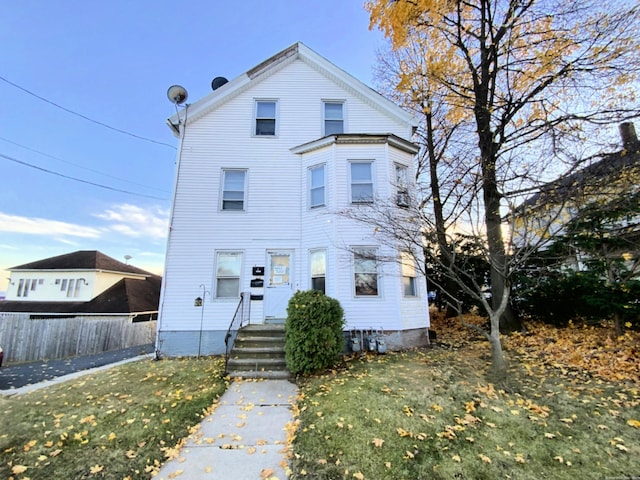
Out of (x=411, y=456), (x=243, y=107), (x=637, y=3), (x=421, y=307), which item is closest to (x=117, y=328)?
(x=243, y=107)

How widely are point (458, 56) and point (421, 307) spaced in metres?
9.52

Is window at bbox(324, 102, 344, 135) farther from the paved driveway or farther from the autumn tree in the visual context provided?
the paved driveway

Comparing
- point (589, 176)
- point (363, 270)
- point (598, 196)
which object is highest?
point (589, 176)

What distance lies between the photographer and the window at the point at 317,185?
10.1m

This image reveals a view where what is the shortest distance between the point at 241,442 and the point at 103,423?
7.76 ft

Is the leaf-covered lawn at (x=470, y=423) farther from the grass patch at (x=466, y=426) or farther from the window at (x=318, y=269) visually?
the window at (x=318, y=269)

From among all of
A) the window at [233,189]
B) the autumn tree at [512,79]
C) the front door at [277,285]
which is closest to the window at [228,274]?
the front door at [277,285]

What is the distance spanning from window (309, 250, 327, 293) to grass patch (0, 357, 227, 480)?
12.8ft

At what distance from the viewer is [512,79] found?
9883 mm

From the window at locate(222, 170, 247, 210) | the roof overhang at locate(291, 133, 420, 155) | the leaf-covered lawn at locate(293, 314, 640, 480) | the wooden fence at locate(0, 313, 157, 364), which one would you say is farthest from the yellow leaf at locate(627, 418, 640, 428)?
the wooden fence at locate(0, 313, 157, 364)

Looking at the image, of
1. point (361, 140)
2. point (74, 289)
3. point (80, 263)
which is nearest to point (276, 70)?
point (361, 140)

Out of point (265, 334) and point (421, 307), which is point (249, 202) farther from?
point (421, 307)

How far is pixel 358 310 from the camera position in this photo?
29.2 ft

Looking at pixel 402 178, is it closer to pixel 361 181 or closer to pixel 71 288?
pixel 361 181
